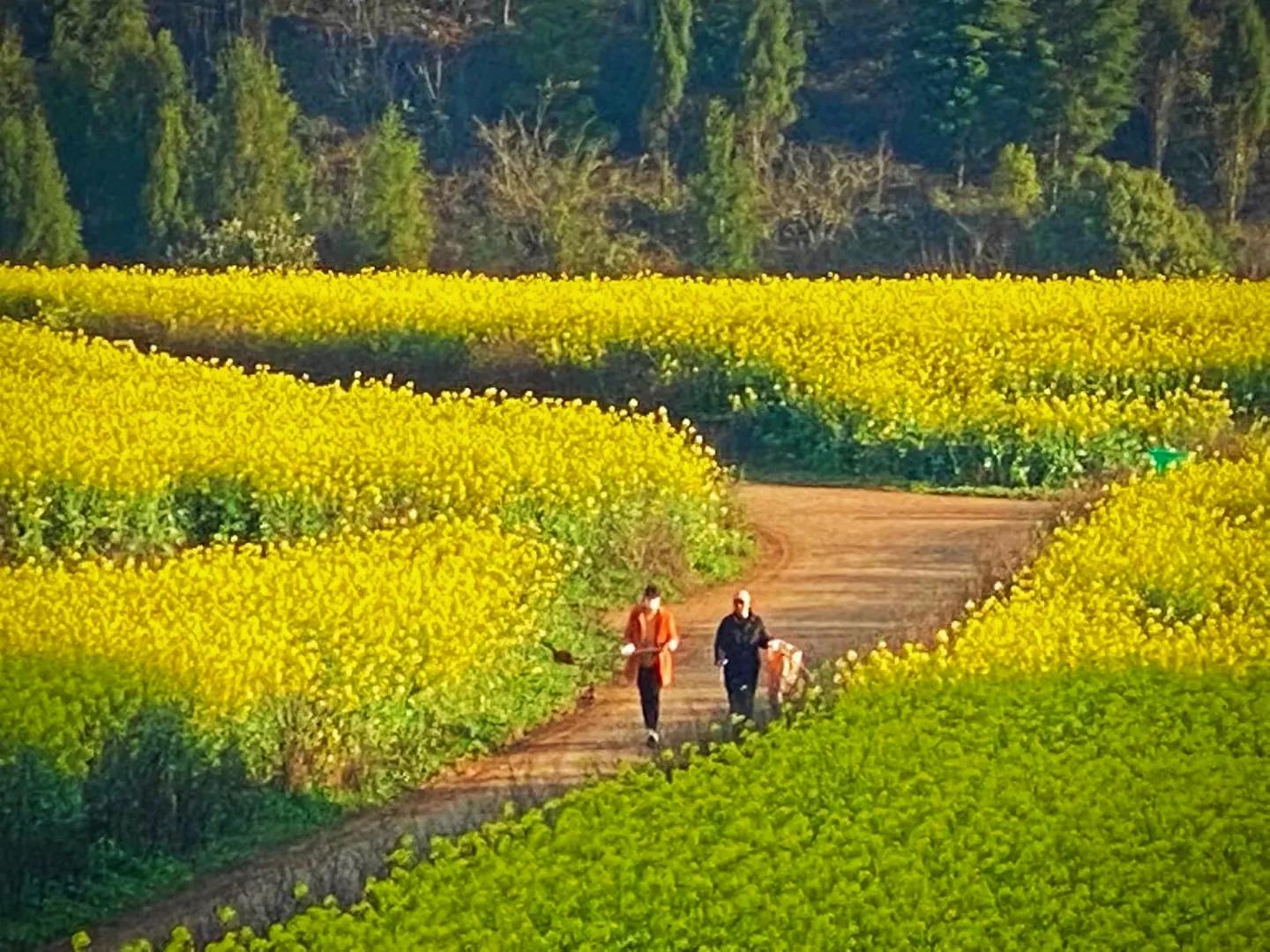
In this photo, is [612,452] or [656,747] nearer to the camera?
[656,747]

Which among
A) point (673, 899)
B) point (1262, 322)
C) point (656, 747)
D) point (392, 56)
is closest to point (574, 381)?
point (1262, 322)

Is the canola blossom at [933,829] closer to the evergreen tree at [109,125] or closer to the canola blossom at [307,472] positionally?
the canola blossom at [307,472]

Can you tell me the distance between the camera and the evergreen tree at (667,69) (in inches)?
2462

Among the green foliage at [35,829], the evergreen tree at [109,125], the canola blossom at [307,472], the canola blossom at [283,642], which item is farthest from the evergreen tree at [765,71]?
the green foliage at [35,829]

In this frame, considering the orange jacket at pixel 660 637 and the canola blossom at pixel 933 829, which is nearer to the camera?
the canola blossom at pixel 933 829

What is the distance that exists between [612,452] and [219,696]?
985 cm

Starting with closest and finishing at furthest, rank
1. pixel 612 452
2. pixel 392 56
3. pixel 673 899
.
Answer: pixel 673 899 → pixel 612 452 → pixel 392 56

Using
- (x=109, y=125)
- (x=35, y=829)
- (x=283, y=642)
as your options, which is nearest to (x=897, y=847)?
(x=35, y=829)

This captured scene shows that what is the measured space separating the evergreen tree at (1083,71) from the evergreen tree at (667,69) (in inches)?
316

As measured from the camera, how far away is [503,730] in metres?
20.0

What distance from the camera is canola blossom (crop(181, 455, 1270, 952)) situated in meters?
12.1

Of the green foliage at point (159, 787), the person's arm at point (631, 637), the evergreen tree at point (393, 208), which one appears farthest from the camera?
the evergreen tree at point (393, 208)

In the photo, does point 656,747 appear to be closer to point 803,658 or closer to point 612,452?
point 803,658

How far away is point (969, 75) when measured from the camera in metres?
63.0
